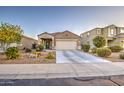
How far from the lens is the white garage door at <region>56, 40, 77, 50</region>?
14.0 metres

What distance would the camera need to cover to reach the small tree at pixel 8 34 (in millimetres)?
11750

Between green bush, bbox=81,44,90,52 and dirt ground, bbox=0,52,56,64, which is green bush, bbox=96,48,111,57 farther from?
dirt ground, bbox=0,52,56,64

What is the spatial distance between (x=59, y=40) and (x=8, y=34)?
12.2ft

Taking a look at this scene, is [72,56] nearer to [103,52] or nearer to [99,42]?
[99,42]

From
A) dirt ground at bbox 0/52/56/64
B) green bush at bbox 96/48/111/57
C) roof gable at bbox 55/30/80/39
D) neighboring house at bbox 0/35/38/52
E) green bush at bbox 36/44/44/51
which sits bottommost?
dirt ground at bbox 0/52/56/64

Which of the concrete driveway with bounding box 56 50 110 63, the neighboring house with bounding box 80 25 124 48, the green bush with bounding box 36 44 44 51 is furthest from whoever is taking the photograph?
the concrete driveway with bounding box 56 50 110 63

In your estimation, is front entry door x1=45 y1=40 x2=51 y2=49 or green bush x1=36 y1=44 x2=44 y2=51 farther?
front entry door x1=45 y1=40 x2=51 y2=49

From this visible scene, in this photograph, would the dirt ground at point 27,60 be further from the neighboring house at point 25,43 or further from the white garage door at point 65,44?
the white garage door at point 65,44

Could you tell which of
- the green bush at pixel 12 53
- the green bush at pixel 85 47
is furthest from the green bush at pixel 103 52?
the green bush at pixel 12 53

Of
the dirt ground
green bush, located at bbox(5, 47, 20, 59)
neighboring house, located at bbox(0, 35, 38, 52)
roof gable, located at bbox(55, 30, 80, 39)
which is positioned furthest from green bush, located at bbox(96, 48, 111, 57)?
green bush, located at bbox(5, 47, 20, 59)

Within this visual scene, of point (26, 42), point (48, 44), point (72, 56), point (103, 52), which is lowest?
point (72, 56)

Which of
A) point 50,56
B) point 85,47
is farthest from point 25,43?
point 85,47

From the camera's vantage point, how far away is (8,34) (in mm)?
12227

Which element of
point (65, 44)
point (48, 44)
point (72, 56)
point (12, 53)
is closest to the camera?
point (12, 53)
